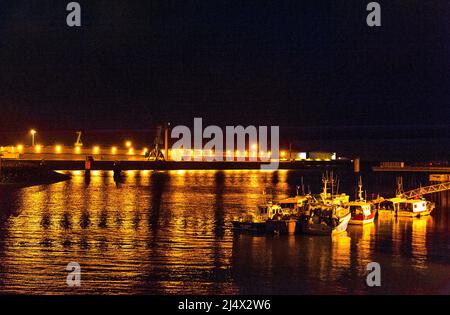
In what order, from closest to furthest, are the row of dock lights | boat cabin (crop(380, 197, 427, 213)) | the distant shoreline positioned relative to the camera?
boat cabin (crop(380, 197, 427, 213))
the distant shoreline
the row of dock lights

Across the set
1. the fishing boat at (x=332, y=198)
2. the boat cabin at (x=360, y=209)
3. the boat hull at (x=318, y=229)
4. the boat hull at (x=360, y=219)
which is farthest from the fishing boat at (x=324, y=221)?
the boat cabin at (x=360, y=209)

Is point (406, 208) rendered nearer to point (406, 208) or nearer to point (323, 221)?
point (406, 208)

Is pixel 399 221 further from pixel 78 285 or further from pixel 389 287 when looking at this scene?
pixel 78 285

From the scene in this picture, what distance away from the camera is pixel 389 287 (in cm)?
1425

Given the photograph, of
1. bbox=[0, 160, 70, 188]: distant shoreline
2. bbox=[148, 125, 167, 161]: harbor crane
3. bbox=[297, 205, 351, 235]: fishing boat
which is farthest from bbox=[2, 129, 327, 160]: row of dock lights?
bbox=[297, 205, 351, 235]: fishing boat

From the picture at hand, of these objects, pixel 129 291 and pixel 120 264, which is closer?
pixel 129 291

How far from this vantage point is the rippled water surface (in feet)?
46.2

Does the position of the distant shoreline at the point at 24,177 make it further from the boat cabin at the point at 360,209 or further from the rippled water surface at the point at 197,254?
the boat cabin at the point at 360,209

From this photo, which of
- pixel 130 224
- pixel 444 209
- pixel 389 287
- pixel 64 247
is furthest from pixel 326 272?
pixel 444 209

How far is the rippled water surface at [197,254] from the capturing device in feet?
46.2

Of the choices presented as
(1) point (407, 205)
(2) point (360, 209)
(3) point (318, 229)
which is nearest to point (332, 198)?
(2) point (360, 209)

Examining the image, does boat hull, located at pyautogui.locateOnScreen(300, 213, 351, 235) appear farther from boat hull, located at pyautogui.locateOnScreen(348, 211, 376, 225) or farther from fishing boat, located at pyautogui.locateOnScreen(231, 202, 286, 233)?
boat hull, located at pyautogui.locateOnScreen(348, 211, 376, 225)

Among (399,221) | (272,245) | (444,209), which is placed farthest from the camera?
(444,209)

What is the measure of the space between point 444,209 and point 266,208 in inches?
600
